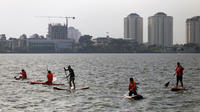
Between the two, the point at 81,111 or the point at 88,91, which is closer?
the point at 81,111

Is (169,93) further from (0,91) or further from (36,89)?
(0,91)

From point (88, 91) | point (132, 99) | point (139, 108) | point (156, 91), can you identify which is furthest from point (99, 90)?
point (139, 108)

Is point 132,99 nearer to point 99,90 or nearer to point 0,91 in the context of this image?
point 99,90

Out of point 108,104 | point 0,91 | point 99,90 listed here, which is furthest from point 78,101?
point 0,91

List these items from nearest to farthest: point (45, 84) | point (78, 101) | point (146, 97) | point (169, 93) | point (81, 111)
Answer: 1. point (81, 111)
2. point (78, 101)
3. point (146, 97)
4. point (169, 93)
5. point (45, 84)

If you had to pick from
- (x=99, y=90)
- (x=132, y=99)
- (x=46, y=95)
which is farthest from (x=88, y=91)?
(x=132, y=99)

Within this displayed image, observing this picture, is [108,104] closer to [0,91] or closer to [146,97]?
[146,97]

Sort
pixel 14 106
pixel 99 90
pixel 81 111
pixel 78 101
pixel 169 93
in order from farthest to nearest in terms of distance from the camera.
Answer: pixel 99 90 → pixel 169 93 → pixel 78 101 → pixel 14 106 → pixel 81 111

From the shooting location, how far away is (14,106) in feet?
91.7

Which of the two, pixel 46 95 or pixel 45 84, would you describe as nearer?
pixel 46 95

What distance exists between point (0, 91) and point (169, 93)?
52.9ft

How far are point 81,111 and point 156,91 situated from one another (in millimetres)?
12596

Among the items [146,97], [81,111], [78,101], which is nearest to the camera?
[81,111]

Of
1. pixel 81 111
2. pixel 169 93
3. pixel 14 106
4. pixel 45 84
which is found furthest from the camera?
pixel 45 84
